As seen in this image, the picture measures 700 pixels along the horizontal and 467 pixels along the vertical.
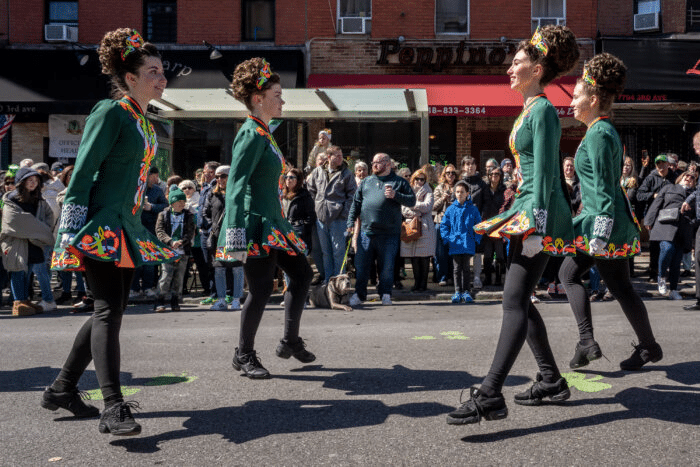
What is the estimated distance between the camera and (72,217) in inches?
157

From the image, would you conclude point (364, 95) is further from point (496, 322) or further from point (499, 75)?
point (496, 322)

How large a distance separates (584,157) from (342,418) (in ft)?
8.15

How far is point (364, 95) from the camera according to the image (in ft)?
49.9

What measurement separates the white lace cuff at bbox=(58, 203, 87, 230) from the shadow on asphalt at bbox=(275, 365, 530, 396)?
203cm

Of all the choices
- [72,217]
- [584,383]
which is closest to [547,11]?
[584,383]

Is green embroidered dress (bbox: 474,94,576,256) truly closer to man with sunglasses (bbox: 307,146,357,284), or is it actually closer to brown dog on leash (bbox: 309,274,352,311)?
brown dog on leash (bbox: 309,274,352,311)

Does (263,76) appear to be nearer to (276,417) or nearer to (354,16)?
(276,417)

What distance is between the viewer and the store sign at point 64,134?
18.2 metres

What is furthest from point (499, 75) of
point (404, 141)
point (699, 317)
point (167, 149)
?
point (699, 317)

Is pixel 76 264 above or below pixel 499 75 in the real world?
below

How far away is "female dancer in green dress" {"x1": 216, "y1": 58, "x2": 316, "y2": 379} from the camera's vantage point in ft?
16.6

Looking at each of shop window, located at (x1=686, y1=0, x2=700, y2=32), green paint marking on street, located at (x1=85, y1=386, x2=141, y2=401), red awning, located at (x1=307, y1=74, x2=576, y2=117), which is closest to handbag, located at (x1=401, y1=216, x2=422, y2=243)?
red awning, located at (x1=307, y1=74, x2=576, y2=117)

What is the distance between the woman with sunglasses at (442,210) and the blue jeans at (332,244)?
1801mm

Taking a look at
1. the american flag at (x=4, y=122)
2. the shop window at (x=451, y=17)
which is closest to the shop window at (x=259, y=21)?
the shop window at (x=451, y=17)
